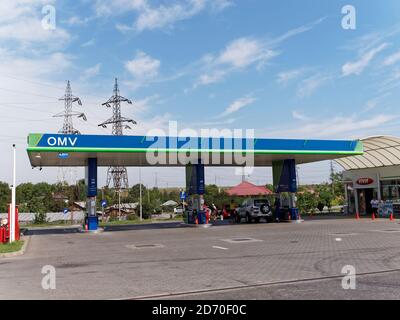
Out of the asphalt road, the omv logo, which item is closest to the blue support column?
the omv logo

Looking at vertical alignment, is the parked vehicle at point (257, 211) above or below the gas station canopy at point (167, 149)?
below

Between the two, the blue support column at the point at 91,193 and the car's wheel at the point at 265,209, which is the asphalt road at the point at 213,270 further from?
the car's wheel at the point at 265,209

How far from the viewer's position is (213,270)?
11156 millimetres

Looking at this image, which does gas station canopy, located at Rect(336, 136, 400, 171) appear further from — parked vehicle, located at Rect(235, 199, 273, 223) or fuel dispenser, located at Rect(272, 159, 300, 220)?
parked vehicle, located at Rect(235, 199, 273, 223)

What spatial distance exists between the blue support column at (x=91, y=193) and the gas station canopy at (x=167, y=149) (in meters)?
0.69

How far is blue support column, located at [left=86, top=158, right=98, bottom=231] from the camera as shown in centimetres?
2738

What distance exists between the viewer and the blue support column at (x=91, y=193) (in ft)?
89.8

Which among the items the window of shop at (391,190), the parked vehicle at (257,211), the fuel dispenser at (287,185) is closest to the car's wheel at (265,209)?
the parked vehicle at (257,211)

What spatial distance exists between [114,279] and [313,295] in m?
4.51

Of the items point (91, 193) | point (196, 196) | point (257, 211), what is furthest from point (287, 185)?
point (91, 193)

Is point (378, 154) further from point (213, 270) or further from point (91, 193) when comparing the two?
point (213, 270)

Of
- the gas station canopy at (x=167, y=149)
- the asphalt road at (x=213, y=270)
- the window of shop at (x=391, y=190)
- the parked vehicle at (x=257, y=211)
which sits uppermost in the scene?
the gas station canopy at (x=167, y=149)

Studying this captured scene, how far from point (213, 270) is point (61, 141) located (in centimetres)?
1518
